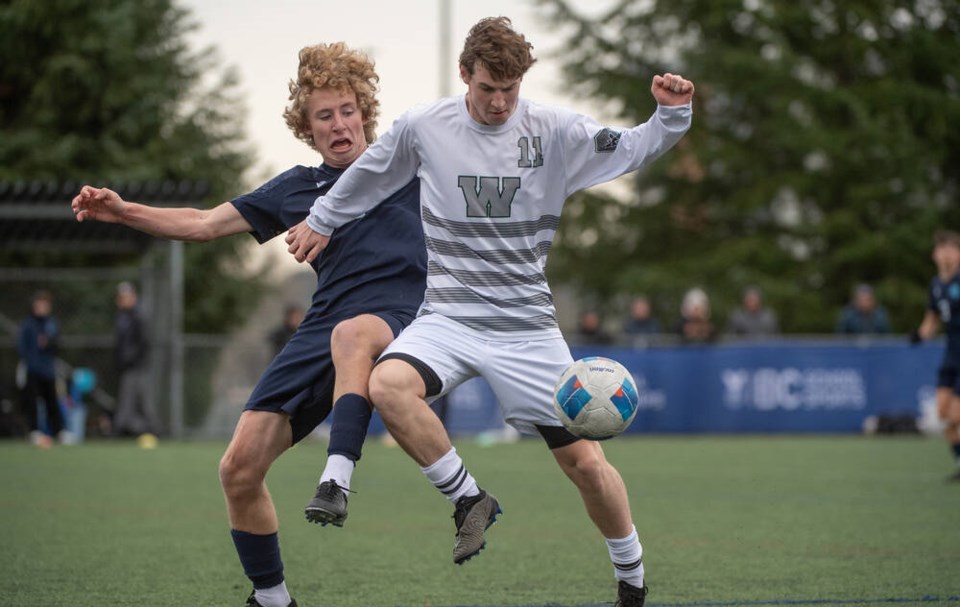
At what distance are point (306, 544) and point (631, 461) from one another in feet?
25.5

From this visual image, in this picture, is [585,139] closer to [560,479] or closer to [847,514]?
[847,514]

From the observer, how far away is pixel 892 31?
35.1 m

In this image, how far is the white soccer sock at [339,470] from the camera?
5.48 meters

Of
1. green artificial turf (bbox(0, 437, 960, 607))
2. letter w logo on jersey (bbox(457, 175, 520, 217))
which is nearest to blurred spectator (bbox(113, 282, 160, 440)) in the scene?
green artificial turf (bbox(0, 437, 960, 607))

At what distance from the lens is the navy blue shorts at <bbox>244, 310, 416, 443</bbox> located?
5.93 m

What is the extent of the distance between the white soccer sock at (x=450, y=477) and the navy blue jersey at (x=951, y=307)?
937cm

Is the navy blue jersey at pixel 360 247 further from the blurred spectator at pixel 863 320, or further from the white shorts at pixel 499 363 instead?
the blurred spectator at pixel 863 320

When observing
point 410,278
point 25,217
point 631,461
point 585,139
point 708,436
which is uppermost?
point 585,139

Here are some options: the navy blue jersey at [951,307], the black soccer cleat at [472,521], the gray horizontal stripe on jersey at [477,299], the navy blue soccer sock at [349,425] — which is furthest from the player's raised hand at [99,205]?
the navy blue jersey at [951,307]

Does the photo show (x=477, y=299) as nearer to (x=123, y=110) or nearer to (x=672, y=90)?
(x=672, y=90)

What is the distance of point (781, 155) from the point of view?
36.0m

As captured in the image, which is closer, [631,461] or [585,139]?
[585,139]

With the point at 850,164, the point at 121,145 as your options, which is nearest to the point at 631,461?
the point at 121,145

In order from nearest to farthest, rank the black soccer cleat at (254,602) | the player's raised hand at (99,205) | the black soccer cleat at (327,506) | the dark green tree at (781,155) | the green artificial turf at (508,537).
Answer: the black soccer cleat at (327,506) < the player's raised hand at (99,205) < the black soccer cleat at (254,602) < the green artificial turf at (508,537) < the dark green tree at (781,155)
